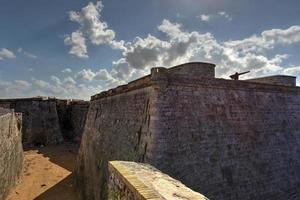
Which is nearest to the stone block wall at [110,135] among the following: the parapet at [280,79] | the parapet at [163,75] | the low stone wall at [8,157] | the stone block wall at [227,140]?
the parapet at [163,75]

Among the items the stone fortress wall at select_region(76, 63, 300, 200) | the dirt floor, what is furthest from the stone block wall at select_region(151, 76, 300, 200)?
the dirt floor

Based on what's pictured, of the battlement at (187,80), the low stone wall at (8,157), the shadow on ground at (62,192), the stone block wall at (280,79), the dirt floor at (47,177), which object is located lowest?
the shadow on ground at (62,192)

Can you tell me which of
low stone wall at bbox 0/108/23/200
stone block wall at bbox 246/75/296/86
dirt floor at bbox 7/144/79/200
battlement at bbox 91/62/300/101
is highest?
stone block wall at bbox 246/75/296/86

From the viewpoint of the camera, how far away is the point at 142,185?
4863 millimetres

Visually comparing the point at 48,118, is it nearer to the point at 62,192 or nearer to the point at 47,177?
the point at 47,177

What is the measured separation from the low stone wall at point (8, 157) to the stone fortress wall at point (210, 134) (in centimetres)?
506

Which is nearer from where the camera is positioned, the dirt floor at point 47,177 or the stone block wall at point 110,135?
the stone block wall at point 110,135

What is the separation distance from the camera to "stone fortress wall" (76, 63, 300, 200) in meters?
7.64

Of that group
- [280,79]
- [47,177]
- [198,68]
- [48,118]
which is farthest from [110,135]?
[48,118]

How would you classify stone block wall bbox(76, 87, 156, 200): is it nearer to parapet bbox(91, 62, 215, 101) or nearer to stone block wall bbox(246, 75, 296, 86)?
parapet bbox(91, 62, 215, 101)

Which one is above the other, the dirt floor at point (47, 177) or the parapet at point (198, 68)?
the parapet at point (198, 68)

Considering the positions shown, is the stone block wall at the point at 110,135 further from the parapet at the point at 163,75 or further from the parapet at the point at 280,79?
the parapet at the point at 280,79

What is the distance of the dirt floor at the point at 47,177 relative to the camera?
579 inches

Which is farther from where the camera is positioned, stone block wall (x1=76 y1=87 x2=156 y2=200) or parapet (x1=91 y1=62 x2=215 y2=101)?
stone block wall (x1=76 y1=87 x2=156 y2=200)
